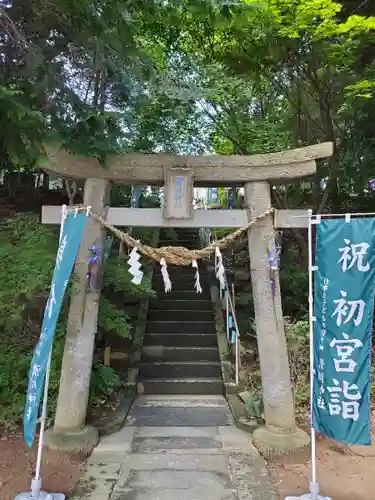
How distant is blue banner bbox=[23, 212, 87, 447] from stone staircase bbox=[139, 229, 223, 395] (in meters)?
3.65

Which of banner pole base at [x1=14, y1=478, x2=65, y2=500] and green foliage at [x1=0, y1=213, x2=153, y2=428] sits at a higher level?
green foliage at [x1=0, y1=213, x2=153, y2=428]

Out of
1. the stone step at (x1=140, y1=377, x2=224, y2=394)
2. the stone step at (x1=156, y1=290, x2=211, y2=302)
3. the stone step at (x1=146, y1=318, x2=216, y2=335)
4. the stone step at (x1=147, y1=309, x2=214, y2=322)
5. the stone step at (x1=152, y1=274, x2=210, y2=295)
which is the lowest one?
the stone step at (x1=140, y1=377, x2=224, y2=394)

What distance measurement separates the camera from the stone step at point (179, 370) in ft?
24.7

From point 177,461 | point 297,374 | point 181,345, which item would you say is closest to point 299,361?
point 297,374

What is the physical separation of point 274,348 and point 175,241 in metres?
8.47

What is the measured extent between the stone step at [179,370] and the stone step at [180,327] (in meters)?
1.15

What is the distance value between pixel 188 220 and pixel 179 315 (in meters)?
4.49

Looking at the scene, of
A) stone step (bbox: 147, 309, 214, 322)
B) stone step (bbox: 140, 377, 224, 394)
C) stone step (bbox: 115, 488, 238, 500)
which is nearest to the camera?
stone step (bbox: 115, 488, 238, 500)

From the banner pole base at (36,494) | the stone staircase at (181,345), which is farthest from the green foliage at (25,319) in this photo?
the banner pole base at (36,494)

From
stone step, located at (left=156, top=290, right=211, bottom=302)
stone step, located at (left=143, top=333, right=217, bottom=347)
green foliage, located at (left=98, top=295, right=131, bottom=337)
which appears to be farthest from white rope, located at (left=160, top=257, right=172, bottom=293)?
stone step, located at (left=156, top=290, right=211, bottom=302)

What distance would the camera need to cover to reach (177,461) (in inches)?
187

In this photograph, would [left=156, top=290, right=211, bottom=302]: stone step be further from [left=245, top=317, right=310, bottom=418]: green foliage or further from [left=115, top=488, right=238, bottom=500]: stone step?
[left=115, top=488, right=238, bottom=500]: stone step

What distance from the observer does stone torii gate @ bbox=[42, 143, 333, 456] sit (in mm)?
4984

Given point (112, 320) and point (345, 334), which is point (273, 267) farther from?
point (112, 320)
